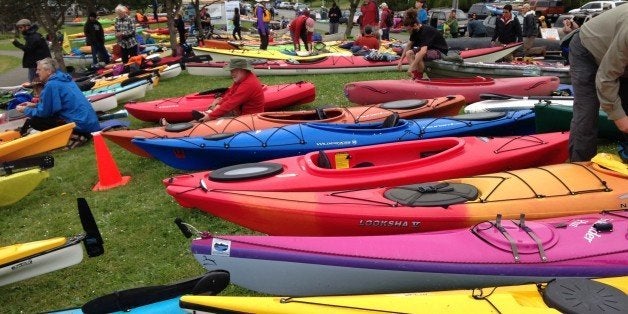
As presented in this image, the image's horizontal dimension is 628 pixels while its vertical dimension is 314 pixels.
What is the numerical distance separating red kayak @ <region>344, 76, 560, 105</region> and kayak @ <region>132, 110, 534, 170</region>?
2.04m

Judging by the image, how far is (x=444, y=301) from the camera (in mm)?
2131

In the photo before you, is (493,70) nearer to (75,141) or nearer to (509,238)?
(509,238)

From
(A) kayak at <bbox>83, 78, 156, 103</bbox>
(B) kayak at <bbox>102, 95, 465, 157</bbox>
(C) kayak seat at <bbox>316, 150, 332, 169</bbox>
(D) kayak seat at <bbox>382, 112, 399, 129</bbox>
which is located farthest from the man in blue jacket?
(D) kayak seat at <bbox>382, 112, 399, 129</bbox>

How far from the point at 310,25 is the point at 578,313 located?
35.4 feet

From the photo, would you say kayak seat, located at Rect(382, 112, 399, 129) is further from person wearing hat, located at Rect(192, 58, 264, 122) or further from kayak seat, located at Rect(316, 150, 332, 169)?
person wearing hat, located at Rect(192, 58, 264, 122)

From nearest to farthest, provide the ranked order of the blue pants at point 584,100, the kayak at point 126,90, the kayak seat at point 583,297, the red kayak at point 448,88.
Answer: the kayak seat at point 583,297, the blue pants at point 584,100, the red kayak at point 448,88, the kayak at point 126,90

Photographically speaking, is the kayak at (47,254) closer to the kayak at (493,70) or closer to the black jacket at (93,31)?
the kayak at (493,70)

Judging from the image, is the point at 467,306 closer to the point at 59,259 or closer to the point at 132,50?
the point at 59,259

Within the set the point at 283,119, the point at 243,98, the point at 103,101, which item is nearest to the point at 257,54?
the point at 103,101

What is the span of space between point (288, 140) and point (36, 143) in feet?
10.9

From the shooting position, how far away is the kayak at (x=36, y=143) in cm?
571

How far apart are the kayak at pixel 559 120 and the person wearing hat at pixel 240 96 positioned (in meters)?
3.18

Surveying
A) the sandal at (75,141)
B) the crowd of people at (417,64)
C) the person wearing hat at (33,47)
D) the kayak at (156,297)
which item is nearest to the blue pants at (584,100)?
the crowd of people at (417,64)

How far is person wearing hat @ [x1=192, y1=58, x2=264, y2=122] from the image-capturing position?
5.66m
